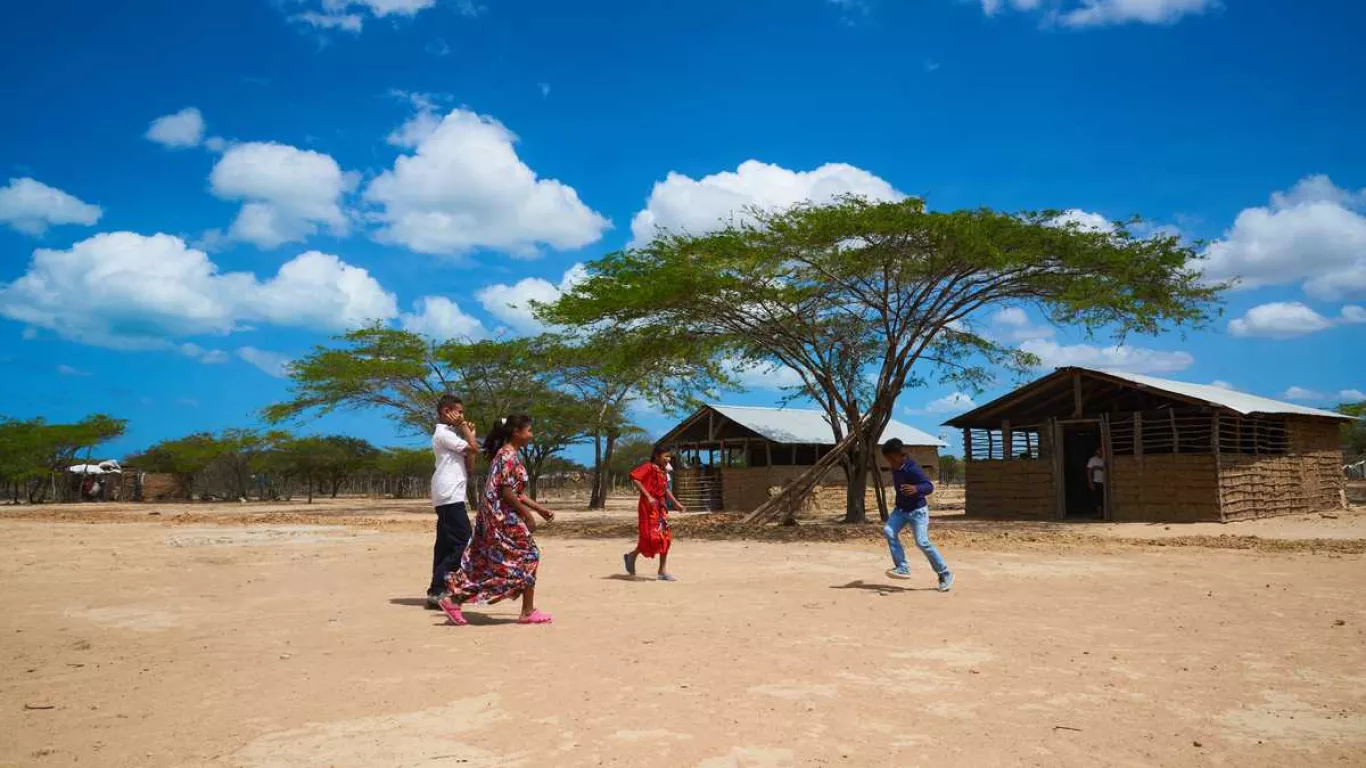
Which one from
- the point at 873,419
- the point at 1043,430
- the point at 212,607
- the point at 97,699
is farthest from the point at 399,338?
the point at 97,699

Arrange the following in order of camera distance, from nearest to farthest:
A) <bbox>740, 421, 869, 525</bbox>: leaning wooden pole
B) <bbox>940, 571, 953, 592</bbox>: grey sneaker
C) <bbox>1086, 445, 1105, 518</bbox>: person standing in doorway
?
<bbox>940, 571, 953, 592</bbox>: grey sneaker
<bbox>740, 421, 869, 525</bbox>: leaning wooden pole
<bbox>1086, 445, 1105, 518</bbox>: person standing in doorway

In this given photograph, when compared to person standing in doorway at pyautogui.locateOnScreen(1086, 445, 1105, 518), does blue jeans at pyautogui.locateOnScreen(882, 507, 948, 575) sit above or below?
below

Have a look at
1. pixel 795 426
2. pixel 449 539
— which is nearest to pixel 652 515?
pixel 449 539

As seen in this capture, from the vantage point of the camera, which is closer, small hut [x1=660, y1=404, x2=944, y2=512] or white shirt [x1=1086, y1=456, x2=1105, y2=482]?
white shirt [x1=1086, y1=456, x2=1105, y2=482]

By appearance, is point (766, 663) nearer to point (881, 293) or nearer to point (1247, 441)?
point (881, 293)

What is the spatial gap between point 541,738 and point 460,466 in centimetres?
397

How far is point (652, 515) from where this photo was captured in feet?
33.4

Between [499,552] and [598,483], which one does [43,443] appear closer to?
[598,483]

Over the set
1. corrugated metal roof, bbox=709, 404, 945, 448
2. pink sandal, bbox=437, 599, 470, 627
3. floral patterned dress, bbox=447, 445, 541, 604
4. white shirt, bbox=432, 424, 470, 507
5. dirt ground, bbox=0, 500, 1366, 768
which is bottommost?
dirt ground, bbox=0, 500, 1366, 768

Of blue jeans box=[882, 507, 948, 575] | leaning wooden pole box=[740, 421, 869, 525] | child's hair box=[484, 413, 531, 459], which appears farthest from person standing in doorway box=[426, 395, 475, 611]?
leaning wooden pole box=[740, 421, 869, 525]

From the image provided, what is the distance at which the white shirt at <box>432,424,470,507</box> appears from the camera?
24.7ft

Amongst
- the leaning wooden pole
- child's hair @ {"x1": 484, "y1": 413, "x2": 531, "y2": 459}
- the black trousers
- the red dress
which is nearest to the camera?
child's hair @ {"x1": 484, "y1": 413, "x2": 531, "y2": 459}

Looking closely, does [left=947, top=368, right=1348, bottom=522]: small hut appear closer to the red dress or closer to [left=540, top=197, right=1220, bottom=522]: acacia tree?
[left=540, top=197, right=1220, bottom=522]: acacia tree

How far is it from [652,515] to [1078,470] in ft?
64.3
